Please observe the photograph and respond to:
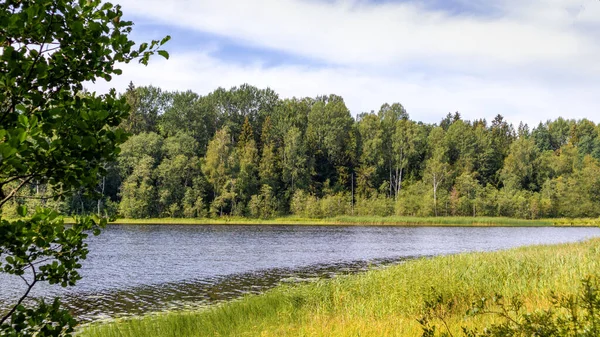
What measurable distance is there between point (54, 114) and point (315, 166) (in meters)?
110

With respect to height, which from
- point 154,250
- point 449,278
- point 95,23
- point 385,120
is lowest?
point 154,250

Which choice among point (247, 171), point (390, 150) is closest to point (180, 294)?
point (247, 171)

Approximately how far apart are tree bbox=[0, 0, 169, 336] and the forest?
8538 centimetres

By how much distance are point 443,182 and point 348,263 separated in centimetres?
8239

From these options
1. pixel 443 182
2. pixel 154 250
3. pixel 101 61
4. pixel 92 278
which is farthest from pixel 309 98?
pixel 101 61

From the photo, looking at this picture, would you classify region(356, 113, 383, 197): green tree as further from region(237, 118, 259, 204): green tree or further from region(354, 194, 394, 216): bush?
region(237, 118, 259, 204): green tree

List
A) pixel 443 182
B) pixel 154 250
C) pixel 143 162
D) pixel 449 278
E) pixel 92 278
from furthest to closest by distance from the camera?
pixel 443 182
pixel 143 162
pixel 154 250
pixel 92 278
pixel 449 278

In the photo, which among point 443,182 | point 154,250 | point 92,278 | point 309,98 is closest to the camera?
point 92,278

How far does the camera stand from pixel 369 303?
516 inches

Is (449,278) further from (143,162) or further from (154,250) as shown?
(143,162)

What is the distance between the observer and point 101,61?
11.8 feet

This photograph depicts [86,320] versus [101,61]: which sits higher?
[101,61]

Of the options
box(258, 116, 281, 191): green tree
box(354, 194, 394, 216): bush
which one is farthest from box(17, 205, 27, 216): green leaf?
box(258, 116, 281, 191): green tree

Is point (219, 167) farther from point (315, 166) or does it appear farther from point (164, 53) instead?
point (164, 53)
